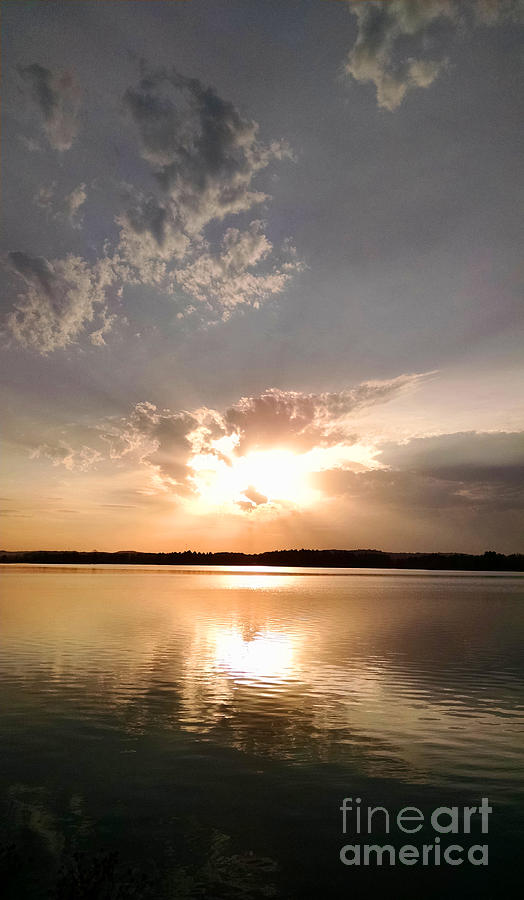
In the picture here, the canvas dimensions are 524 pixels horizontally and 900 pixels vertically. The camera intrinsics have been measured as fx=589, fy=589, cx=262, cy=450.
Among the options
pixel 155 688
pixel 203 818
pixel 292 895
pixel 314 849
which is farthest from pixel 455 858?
pixel 155 688

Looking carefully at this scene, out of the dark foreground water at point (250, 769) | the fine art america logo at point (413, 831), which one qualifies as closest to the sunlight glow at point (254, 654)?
the dark foreground water at point (250, 769)

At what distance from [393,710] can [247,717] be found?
20.5 feet

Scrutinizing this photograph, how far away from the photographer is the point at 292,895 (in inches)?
438

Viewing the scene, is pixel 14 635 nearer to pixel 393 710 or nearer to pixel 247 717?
pixel 247 717

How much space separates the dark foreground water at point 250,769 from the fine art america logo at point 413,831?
0.07 m

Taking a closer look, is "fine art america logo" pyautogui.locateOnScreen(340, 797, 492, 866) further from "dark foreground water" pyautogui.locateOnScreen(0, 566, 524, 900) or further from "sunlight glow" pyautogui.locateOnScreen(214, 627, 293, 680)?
"sunlight glow" pyautogui.locateOnScreen(214, 627, 293, 680)

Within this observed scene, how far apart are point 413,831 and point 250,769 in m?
5.51

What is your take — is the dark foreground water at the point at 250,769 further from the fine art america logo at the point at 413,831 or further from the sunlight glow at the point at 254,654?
the sunlight glow at the point at 254,654

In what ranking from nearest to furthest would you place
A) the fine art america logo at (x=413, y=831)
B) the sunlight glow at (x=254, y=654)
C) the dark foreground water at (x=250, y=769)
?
the dark foreground water at (x=250, y=769) < the fine art america logo at (x=413, y=831) < the sunlight glow at (x=254, y=654)

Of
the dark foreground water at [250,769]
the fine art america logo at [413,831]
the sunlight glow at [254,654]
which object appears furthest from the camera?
the sunlight glow at [254,654]

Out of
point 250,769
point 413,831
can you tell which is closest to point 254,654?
point 250,769

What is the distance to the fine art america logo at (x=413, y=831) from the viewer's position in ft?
42.0

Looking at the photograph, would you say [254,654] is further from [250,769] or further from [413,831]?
[413,831]

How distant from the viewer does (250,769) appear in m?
17.8
